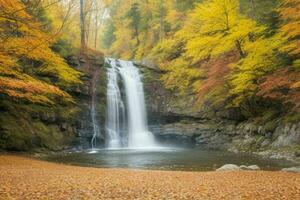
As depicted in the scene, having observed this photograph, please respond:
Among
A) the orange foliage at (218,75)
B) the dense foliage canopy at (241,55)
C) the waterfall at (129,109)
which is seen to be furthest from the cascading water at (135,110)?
the orange foliage at (218,75)

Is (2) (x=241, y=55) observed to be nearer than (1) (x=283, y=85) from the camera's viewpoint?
No

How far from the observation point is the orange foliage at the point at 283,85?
16.8m

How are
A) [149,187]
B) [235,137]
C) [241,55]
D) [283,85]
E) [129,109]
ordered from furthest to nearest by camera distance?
[129,109] < [235,137] < [241,55] < [283,85] < [149,187]

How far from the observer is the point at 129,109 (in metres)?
27.8

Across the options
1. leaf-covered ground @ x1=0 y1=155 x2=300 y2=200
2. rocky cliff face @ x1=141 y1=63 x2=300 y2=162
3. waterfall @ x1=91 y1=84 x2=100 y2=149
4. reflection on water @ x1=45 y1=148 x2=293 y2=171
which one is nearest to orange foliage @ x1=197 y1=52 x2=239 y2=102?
rocky cliff face @ x1=141 y1=63 x2=300 y2=162

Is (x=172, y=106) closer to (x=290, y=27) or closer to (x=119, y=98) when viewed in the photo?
(x=119, y=98)

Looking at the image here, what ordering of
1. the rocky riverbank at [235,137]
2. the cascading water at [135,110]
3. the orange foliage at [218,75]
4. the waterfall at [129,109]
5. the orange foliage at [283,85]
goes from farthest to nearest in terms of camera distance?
the cascading water at [135,110] < the waterfall at [129,109] < the orange foliage at [218,75] < the rocky riverbank at [235,137] < the orange foliage at [283,85]

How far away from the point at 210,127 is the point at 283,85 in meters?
8.10

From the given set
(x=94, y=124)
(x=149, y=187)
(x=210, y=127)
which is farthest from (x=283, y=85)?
(x=94, y=124)

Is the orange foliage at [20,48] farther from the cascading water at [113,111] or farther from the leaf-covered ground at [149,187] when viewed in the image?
the cascading water at [113,111]

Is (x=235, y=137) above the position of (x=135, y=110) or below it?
below

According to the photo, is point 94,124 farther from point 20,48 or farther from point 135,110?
point 20,48

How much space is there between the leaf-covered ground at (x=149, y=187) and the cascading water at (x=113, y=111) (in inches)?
566

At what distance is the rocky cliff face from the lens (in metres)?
19.2
